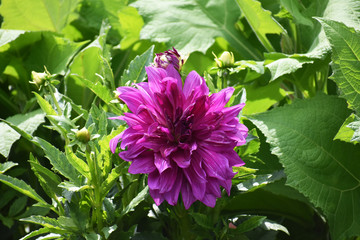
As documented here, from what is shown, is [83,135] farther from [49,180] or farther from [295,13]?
[295,13]

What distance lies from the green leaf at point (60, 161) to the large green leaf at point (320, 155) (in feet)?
0.79

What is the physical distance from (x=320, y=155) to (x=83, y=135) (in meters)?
0.34

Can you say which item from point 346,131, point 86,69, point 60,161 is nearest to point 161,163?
point 60,161

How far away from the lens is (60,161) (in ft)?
1.73

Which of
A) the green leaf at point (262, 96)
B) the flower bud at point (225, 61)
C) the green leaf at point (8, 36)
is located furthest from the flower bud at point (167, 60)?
the green leaf at point (8, 36)

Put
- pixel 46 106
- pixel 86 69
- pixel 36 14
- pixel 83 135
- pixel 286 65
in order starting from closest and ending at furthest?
pixel 83 135 < pixel 46 106 < pixel 286 65 < pixel 86 69 < pixel 36 14

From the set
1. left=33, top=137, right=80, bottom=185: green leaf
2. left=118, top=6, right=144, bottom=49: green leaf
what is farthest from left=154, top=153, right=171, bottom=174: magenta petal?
left=118, top=6, right=144, bottom=49: green leaf

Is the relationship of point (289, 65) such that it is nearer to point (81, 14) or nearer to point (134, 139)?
point (134, 139)

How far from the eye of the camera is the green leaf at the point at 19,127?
25.9 inches

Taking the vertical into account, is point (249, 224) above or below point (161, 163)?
below

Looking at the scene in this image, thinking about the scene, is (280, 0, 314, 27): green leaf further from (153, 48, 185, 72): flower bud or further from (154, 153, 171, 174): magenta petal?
(154, 153, 171, 174): magenta petal

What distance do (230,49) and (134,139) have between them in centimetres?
47

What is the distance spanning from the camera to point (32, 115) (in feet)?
2.40

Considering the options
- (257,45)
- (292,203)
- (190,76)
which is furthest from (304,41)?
(190,76)
